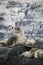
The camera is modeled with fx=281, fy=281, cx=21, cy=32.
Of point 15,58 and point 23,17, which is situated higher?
point 15,58

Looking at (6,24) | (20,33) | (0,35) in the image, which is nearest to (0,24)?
(6,24)

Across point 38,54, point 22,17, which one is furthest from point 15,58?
point 22,17

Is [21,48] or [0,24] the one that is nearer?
[21,48]

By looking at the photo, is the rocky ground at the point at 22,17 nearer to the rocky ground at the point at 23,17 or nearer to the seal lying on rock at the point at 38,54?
the rocky ground at the point at 23,17

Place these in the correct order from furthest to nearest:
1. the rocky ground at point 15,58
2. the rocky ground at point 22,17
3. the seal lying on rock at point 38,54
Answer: the rocky ground at point 22,17 < the seal lying on rock at point 38,54 < the rocky ground at point 15,58

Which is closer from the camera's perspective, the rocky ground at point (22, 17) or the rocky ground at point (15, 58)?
the rocky ground at point (15, 58)

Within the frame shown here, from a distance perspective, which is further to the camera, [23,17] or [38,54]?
[23,17]

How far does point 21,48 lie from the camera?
23.2 feet

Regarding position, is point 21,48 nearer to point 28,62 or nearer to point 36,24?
point 28,62

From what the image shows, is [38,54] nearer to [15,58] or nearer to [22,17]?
[15,58]

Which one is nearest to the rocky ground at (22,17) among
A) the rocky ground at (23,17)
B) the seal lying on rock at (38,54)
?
the rocky ground at (23,17)

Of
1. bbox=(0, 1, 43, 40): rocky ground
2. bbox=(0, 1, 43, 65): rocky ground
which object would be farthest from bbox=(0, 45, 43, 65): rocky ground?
bbox=(0, 1, 43, 40): rocky ground

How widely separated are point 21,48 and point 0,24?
28.4 ft

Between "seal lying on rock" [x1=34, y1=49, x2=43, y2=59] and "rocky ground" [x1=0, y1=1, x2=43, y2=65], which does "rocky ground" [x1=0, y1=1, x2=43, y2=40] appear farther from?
"seal lying on rock" [x1=34, y1=49, x2=43, y2=59]
